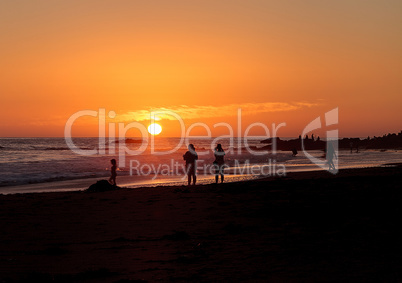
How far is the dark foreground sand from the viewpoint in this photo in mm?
5039

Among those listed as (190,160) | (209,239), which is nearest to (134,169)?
(190,160)

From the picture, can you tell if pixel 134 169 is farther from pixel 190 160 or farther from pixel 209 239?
pixel 209 239

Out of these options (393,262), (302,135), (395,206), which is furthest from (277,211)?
(302,135)

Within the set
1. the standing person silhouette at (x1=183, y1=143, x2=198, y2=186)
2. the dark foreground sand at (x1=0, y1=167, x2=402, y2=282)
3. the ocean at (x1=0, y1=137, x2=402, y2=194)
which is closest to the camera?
the dark foreground sand at (x1=0, y1=167, x2=402, y2=282)

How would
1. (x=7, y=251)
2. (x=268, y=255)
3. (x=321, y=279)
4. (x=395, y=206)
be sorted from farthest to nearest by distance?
(x=395, y=206)
(x=7, y=251)
(x=268, y=255)
(x=321, y=279)

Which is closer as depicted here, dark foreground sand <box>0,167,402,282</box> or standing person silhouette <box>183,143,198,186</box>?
dark foreground sand <box>0,167,402,282</box>

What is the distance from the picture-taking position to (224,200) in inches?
473

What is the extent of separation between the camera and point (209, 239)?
6938mm

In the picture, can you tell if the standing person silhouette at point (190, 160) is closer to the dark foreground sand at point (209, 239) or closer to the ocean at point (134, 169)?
the ocean at point (134, 169)

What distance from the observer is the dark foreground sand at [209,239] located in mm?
5039

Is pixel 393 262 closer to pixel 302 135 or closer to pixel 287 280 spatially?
pixel 287 280

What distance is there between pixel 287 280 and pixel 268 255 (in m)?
1.13

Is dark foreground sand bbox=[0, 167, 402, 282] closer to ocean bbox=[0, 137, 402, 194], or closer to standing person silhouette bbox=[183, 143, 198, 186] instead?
standing person silhouette bbox=[183, 143, 198, 186]

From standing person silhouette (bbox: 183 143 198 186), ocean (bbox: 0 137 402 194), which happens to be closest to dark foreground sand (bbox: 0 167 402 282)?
standing person silhouette (bbox: 183 143 198 186)
